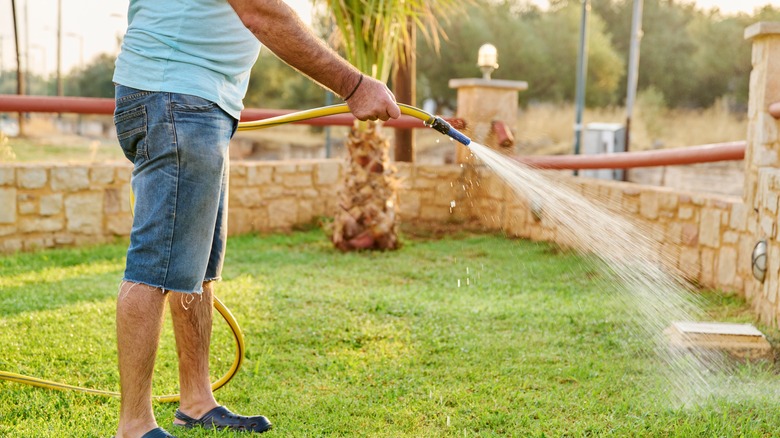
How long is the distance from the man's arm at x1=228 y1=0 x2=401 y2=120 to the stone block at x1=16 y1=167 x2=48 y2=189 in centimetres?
431

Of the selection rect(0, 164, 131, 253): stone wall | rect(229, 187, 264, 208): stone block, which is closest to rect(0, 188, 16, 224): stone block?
rect(0, 164, 131, 253): stone wall

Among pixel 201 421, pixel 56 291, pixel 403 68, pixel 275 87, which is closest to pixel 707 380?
pixel 201 421

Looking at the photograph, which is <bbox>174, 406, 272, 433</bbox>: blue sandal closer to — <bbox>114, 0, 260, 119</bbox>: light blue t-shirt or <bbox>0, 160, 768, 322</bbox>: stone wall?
<bbox>114, 0, 260, 119</bbox>: light blue t-shirt

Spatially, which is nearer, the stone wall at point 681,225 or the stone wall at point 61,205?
the stone wall at point 681,225

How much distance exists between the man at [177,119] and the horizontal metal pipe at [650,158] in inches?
87.3

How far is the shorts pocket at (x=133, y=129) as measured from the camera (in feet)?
6.79

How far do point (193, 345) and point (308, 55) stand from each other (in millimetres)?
1011

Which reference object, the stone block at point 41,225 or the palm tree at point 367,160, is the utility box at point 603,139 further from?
the stone block at point 41,225

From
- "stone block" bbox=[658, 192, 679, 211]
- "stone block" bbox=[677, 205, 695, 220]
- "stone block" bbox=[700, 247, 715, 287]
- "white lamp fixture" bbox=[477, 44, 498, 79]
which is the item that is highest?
"white lamp fixture" bbox=[477, 44, 498, 79]

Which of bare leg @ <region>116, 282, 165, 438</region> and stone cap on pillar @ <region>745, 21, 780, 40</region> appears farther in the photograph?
stone cap on pillar @ <region>745, 21, 780, 40</region>

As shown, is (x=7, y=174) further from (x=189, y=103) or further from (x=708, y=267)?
(x=708, y=267)

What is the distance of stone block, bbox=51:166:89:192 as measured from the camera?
5.84 meters

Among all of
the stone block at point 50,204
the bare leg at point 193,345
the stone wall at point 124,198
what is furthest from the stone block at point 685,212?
the stone block at point 50,204

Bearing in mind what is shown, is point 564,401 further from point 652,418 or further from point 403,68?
point 403,68
